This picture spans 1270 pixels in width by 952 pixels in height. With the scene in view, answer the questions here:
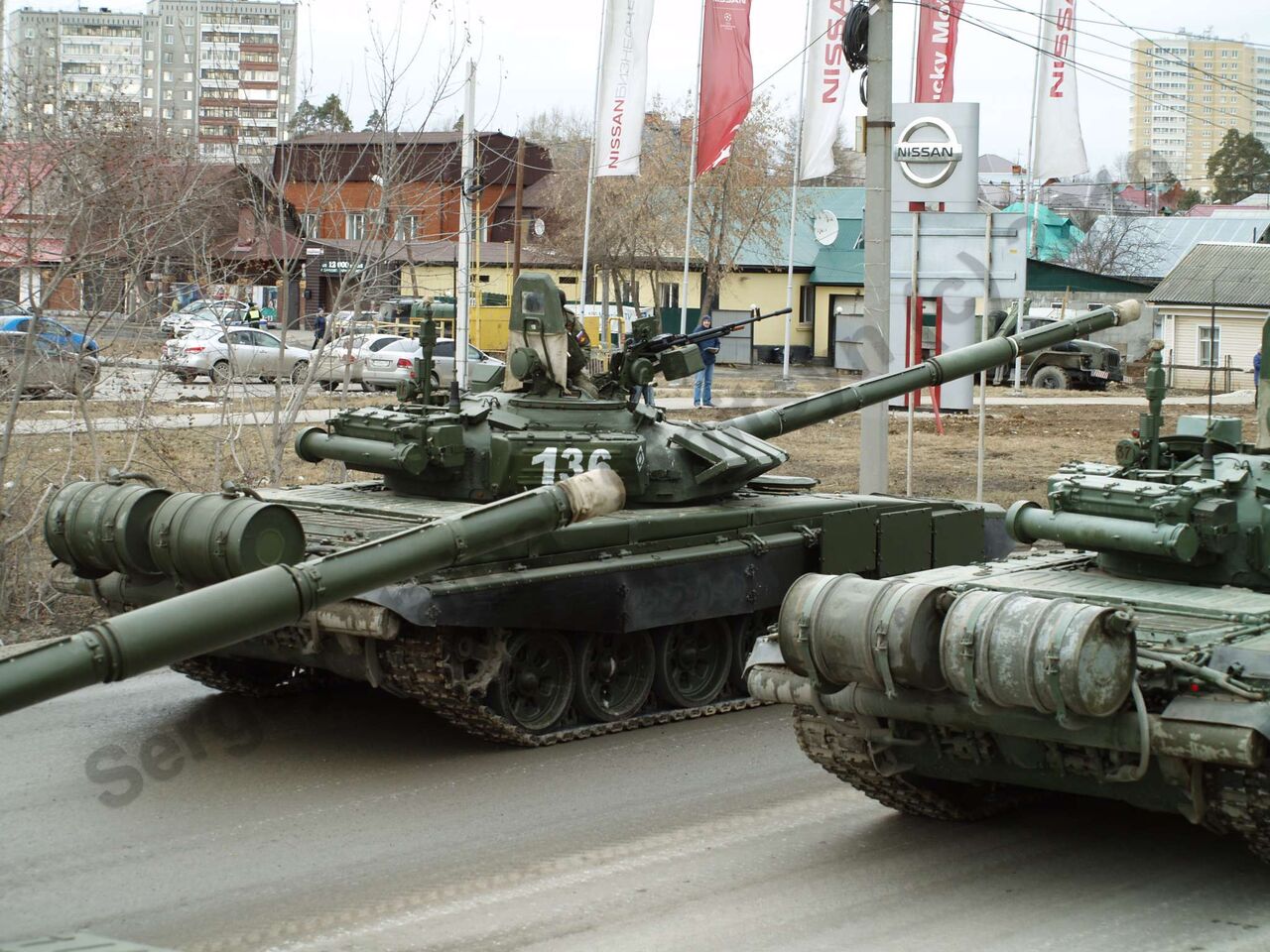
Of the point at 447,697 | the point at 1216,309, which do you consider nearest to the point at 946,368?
the point at 447,697

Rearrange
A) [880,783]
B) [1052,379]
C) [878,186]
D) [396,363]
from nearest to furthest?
[880,783], [878,186], [396,363], [1052,379]

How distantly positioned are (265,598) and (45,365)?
368 inches

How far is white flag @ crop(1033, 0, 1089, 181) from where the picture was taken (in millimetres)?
26516

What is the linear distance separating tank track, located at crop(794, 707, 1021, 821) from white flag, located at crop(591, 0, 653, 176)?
57.1 feet

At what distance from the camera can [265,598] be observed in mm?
4867

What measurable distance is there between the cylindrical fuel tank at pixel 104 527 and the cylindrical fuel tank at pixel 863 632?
4142 millimetres

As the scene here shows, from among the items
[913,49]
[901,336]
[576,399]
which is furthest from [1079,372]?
[576,399]

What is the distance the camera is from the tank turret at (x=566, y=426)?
1051 centimetres

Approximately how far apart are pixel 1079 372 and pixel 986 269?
23094 millimetres

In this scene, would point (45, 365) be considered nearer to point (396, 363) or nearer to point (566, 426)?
point (566, 426)

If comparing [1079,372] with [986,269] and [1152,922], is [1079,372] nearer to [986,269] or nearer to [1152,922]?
[986,269]

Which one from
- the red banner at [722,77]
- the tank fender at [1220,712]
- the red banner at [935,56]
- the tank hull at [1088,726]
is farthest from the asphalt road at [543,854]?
the red banner at [722,77]

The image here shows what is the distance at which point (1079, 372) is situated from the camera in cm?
3691

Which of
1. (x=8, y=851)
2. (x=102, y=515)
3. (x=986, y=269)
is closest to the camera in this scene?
(x=8, y=851)
